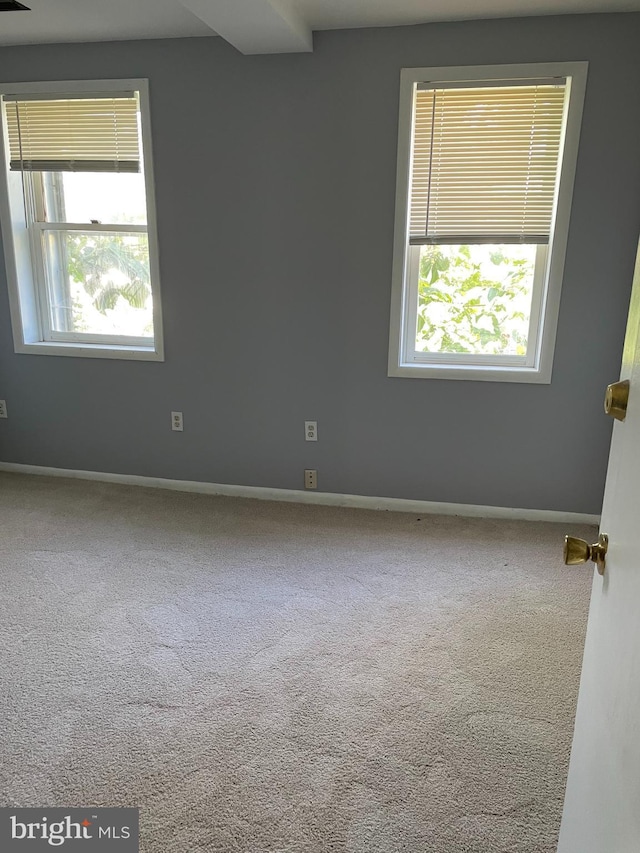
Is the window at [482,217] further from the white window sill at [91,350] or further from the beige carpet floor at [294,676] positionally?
the white window sill at [91,350]

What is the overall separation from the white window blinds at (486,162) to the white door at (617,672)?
82.4 inches

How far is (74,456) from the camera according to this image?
145 inches

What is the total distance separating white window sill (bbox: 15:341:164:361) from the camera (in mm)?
3367

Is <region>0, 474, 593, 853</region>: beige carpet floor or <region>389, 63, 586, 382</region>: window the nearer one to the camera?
<region>0, 474, 593, 853</region>: beige carpet floor

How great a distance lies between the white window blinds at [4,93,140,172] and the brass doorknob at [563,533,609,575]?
3.00 meters

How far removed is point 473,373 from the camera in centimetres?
300

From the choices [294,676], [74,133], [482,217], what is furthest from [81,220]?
[294,676]

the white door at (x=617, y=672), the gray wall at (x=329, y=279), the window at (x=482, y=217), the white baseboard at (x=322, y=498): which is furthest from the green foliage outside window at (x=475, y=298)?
the white door at (x=617, y=672)

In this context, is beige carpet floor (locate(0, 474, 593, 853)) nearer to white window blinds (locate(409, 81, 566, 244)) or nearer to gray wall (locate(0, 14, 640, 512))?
gray wall (locate(0, 14, 640, 512))

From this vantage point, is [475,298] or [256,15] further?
[475,298]

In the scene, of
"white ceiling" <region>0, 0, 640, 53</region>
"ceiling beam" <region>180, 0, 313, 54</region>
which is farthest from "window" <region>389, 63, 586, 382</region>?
"ceiling beam" <region>180, 0, 313, 54</region>

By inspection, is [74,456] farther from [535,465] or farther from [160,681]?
[535,465]

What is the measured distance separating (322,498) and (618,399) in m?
2.54

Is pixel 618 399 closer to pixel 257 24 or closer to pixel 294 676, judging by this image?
pixel 294 676
